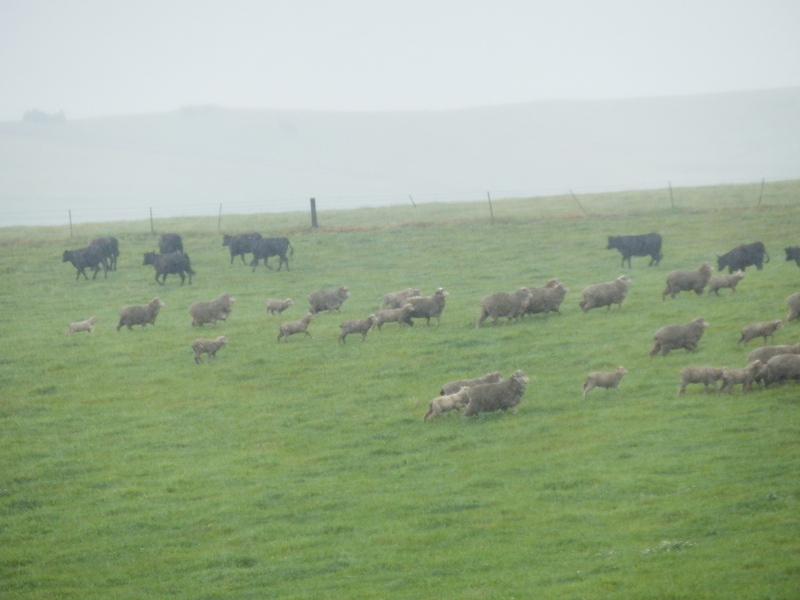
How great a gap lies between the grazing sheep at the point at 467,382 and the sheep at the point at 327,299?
1249cm

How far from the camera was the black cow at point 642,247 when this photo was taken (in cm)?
4334

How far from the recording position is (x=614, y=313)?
33.0 metres

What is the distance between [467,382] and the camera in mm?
24797

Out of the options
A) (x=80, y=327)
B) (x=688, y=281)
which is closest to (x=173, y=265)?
(x=80, y=327)

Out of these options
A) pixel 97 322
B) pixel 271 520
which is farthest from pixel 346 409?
pixel 97 322

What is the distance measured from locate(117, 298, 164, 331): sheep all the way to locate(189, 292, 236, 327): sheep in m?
1.37

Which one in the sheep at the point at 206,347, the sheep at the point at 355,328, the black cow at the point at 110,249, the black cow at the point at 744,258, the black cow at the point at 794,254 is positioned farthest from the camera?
the black cow at the point at 110,249

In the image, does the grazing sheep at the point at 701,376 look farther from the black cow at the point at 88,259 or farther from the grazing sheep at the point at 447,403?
the black cow at the point at 88,259

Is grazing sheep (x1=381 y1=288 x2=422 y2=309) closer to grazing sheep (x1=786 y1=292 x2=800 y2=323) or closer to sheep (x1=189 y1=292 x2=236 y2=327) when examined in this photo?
sheep (x1=189 y1=292 x2=236 y2=327)

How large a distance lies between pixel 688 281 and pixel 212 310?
17111mm

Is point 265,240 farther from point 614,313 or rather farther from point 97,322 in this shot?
point 614,313

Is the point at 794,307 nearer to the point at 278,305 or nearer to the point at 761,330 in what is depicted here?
the point at 761,330

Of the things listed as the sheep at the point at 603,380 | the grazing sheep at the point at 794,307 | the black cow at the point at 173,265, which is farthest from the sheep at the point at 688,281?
the black cow at the point at 173,265

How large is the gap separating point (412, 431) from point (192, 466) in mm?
5168
